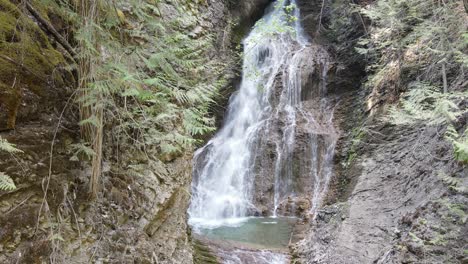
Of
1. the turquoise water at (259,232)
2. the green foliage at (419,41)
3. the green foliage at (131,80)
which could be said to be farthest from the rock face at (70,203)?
the green foliage at (419,41)

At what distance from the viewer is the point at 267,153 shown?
42.5ft

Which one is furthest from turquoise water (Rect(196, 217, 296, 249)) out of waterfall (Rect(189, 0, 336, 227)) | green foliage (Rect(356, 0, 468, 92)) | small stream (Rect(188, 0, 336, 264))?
green foliage (Rect(356, 0, 468, 92))

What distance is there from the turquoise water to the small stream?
3 cm

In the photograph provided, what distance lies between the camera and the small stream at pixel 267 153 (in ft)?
32.0

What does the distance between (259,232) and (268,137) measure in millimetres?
4911

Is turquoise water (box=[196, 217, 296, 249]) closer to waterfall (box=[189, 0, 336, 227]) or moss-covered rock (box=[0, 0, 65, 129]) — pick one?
waterfall (box=[189, 0, 336, 227])

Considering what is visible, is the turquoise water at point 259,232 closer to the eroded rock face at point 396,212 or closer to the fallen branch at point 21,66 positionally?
the eroded rock face at point 396,212

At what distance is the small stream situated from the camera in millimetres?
9750

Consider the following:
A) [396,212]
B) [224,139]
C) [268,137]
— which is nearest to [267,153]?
[268,137]

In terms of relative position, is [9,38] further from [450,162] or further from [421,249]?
[450,162]

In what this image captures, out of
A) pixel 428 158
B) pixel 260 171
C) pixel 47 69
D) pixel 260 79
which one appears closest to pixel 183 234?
pixel 47 69

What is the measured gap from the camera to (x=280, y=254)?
300 inches

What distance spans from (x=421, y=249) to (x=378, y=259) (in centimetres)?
95

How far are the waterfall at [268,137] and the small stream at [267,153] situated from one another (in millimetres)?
36
